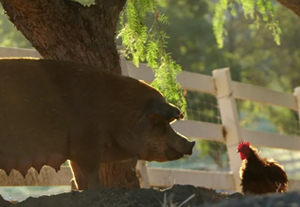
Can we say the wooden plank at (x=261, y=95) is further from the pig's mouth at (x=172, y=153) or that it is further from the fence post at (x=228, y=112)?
the pig's mouth at (x=172, y=153)

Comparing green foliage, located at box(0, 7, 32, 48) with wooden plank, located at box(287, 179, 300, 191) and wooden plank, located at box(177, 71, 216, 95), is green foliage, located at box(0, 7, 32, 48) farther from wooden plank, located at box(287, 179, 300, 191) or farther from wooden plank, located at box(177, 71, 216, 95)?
wooden plank, located at box(287, 179, 300, 191)

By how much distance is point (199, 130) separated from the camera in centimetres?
934

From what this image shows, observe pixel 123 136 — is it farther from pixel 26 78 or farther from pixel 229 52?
pixel 229 52

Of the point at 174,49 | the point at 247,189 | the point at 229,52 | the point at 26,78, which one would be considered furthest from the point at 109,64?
the point at 229,52

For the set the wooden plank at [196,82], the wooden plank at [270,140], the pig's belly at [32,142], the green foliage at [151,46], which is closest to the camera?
the pig's belly at [32,142]

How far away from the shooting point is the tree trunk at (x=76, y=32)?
5.53 meters

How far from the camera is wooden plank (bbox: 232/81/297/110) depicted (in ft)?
33.2

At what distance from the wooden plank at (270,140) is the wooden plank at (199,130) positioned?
16.8 inches

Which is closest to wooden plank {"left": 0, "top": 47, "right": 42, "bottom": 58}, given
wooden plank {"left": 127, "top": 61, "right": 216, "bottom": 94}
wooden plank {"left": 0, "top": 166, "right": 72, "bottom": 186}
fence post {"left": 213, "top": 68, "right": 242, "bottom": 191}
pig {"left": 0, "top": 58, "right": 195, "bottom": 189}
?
wooden plank {"left": 0, "top": 166, "right": 72, "bottom": 186}

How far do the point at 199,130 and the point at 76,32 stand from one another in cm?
396

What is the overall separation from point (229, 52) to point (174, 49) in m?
2.40

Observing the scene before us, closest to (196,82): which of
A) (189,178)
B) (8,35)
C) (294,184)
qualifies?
(189,178)

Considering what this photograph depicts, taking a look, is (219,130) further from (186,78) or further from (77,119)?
(77,119)

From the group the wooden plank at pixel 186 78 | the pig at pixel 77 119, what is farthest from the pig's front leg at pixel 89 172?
the wooden plank at pixel 186 78
